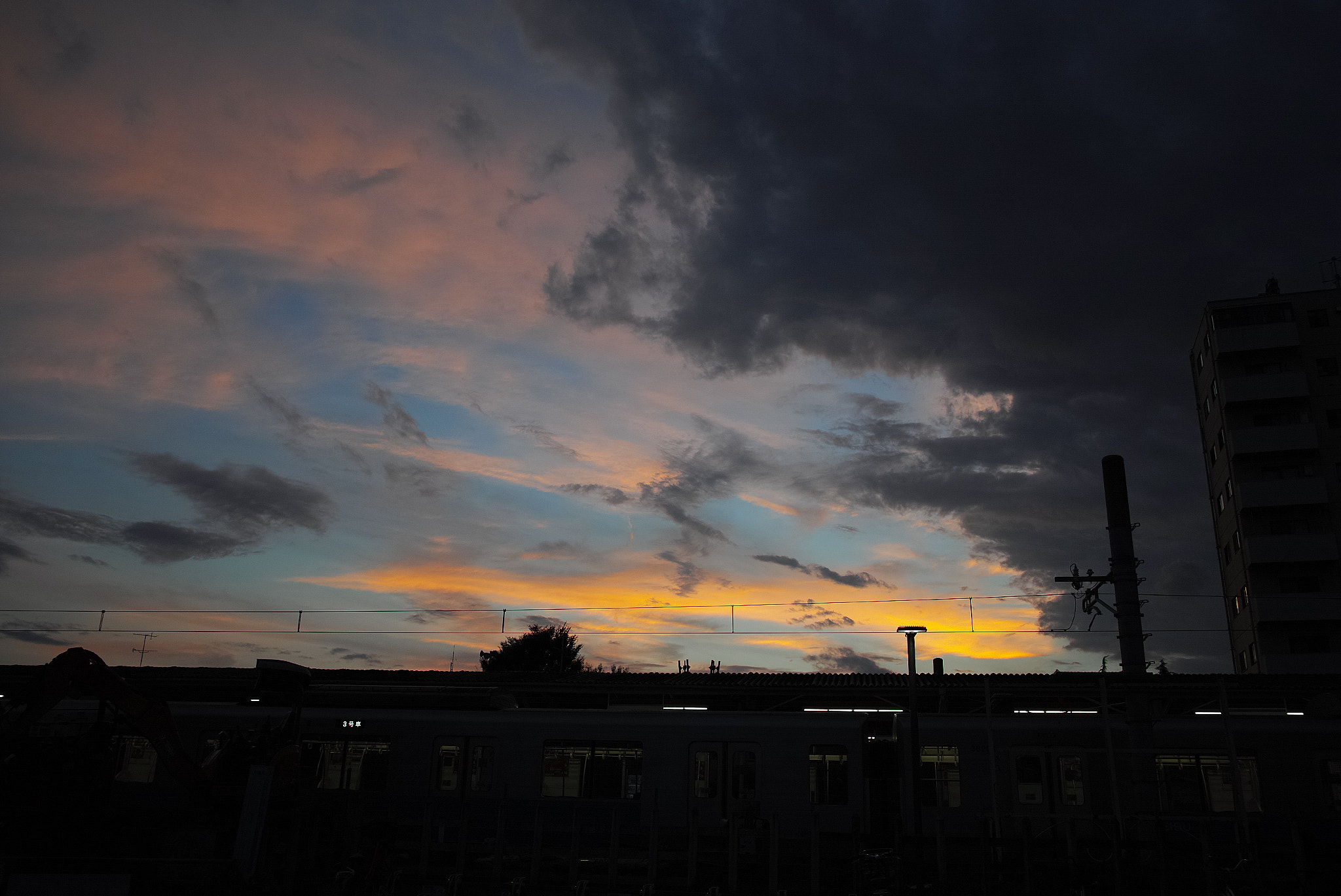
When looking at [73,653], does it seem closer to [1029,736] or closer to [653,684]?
[653,684]

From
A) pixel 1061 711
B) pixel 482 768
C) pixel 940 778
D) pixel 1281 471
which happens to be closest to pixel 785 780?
pixel 940 778

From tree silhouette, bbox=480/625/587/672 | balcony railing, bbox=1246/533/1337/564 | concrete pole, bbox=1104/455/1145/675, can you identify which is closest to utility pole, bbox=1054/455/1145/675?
concrete pole, bbox=1104/455/1145/675

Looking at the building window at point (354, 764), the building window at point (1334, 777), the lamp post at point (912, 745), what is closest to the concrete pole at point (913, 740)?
the lamp post at point (912, 745)

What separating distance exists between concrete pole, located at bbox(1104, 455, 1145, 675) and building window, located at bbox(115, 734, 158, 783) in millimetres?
29249

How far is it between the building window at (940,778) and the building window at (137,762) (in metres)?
20.5

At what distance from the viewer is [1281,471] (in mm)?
54375

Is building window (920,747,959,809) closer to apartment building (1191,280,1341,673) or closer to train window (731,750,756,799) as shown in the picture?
train window (731,750,756,799)

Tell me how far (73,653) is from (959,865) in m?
17.0

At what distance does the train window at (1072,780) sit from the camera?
23.2m

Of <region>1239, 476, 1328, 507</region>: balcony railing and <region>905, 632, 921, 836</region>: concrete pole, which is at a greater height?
<region>1239, 476, 1328, 507</region>: balcony railing

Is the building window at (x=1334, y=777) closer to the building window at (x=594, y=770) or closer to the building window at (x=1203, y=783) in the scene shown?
the building window at (x=1203, y=783)

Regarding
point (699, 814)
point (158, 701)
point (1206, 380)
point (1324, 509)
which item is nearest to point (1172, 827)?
point (699, 814)

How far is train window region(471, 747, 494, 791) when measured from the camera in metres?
23.8

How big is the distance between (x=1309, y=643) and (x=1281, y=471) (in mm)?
10057
